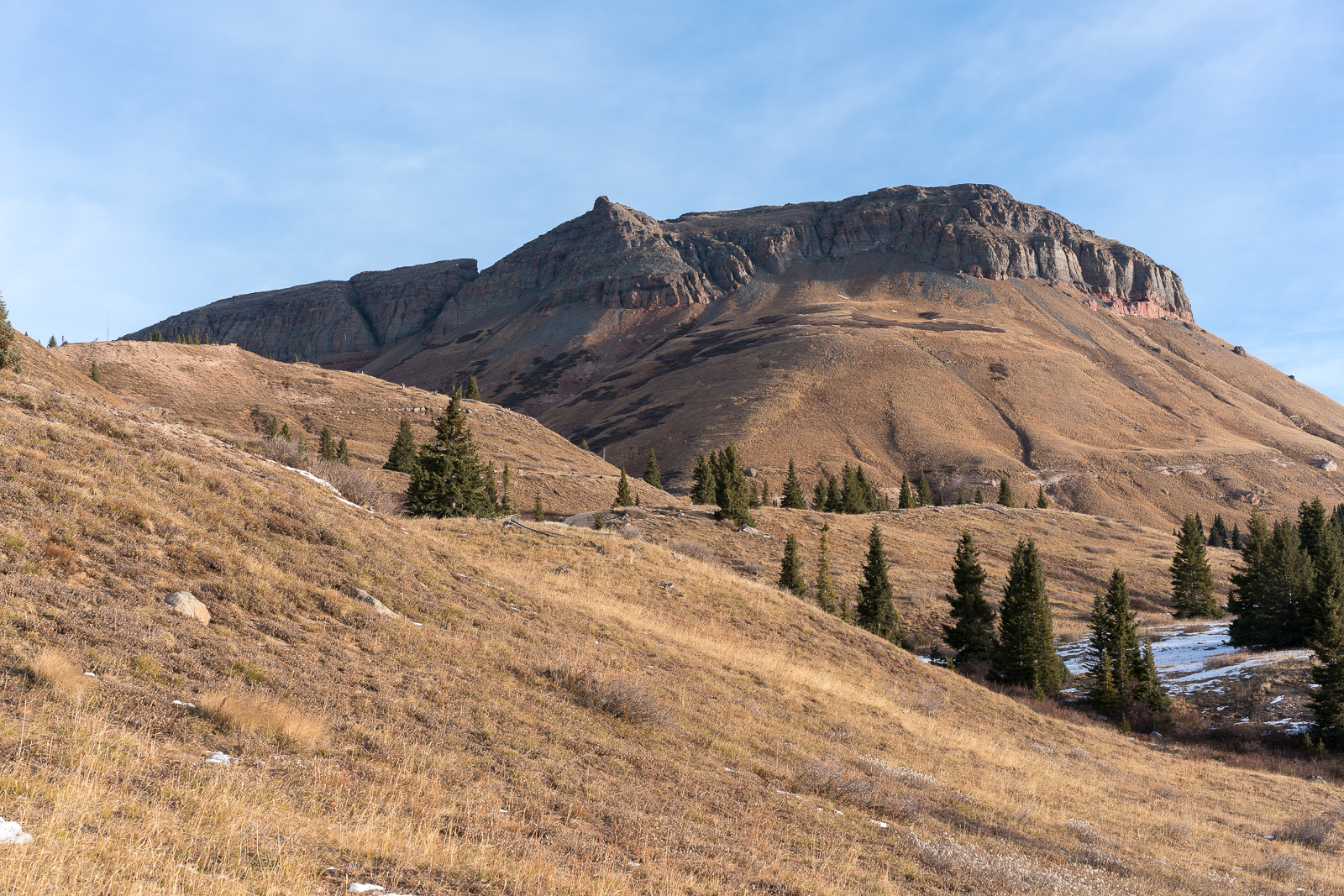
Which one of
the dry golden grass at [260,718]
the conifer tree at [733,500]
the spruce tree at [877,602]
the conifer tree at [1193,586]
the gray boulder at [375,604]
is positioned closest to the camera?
the dry golden grass at [260,718]

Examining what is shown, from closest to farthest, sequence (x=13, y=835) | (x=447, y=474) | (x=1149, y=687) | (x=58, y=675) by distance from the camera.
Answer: (x=13, y=835) → (x=58, y=675) → (x=1149, y=687) → (x=447, y=474)

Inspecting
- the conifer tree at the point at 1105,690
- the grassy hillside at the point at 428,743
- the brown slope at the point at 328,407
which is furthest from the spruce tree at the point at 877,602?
the brown slope at the point at 328,407

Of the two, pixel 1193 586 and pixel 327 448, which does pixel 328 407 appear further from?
pixel 1193 586

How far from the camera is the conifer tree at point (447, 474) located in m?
38.3

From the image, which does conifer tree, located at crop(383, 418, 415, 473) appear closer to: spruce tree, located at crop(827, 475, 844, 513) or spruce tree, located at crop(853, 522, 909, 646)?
spruce tree, located at crop(853, 522, 909, 646)

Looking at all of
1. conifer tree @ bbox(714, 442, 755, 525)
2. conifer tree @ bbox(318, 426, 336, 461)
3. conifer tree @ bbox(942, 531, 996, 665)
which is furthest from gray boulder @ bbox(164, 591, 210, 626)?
conifer tree @ bbox(318, 426, 336, 461)

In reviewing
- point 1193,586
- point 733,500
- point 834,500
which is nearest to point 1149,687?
point 733,500

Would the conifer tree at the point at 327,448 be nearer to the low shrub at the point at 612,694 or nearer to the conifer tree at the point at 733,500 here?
the conifer tree at the point at 733,500

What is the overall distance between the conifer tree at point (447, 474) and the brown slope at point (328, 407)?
3105 cm

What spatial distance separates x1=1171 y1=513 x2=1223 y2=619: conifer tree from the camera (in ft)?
183

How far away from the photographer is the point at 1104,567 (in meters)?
68.1

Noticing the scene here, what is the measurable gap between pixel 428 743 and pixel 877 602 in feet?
119

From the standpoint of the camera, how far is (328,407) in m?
91.2

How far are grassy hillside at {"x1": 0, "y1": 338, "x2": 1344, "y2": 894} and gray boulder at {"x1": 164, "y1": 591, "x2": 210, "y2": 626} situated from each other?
9.0 inches
